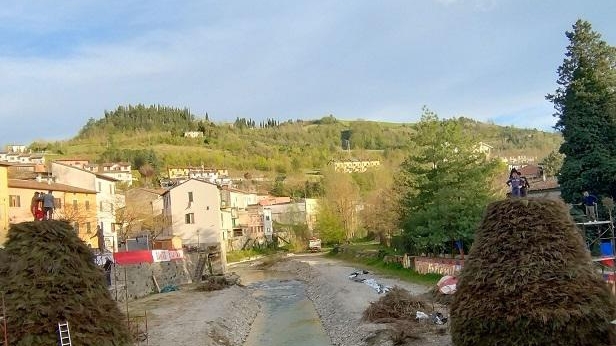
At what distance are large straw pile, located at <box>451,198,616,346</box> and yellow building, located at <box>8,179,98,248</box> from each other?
36.3 m

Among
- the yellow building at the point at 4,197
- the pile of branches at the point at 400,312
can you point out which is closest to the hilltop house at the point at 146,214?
the yellow building at the point at 4,197

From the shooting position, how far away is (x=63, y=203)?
5425 centimetres

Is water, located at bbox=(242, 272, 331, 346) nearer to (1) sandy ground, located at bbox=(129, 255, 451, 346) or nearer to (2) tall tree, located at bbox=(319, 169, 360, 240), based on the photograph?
(1) sandy ground, located at bbox=(129, 255, 451, 346)

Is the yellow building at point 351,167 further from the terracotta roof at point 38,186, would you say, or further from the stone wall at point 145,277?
the stone wall at point 145,277

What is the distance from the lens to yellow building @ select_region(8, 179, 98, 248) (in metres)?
48.1

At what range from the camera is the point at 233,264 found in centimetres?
8406

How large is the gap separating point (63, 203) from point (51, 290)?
43.9 meters

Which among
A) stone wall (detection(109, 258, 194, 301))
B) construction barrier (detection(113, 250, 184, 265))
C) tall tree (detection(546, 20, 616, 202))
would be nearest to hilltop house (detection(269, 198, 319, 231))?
stone wall (detection(109, 258, 194, 301))

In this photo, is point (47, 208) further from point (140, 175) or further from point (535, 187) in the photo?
point (140, 175)

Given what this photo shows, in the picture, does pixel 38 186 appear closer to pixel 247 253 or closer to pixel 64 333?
pixel 64 333

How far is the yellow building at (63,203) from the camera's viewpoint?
158 ft

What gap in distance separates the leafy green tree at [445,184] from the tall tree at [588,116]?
5.25 meters

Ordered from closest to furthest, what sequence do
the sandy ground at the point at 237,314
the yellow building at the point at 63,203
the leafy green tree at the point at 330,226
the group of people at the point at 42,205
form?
the group of people at the point at 42,205, the sandy ground at the point at 237,314, the yellow building at the point at 63,203, the leafy green tree at the point at 330,226

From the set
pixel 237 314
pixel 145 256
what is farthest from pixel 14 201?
pixel 237 314
